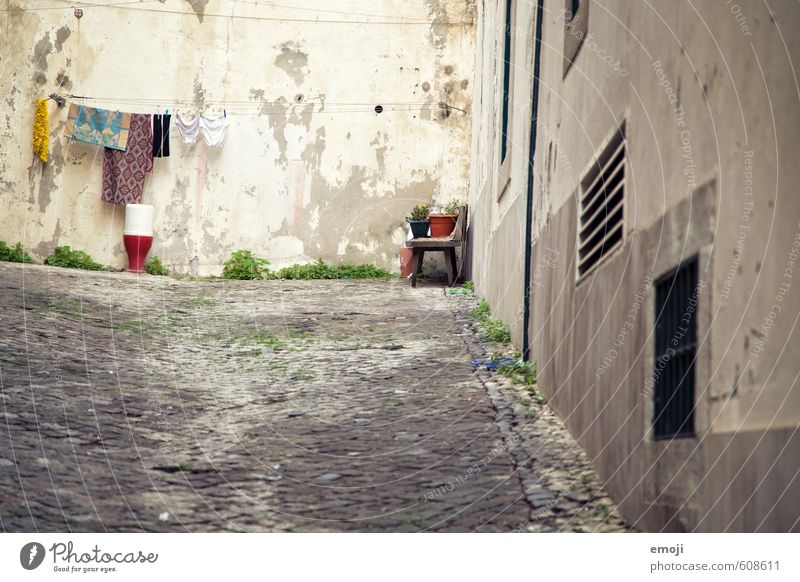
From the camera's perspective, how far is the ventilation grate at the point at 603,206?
11.4ft

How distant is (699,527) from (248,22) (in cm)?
1246

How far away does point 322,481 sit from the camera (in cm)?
362

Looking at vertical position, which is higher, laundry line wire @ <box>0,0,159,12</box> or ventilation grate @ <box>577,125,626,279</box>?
laundry line wire @ <box>0,0,159,12</box>

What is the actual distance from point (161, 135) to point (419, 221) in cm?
415

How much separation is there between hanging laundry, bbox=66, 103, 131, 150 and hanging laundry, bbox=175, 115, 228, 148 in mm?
812

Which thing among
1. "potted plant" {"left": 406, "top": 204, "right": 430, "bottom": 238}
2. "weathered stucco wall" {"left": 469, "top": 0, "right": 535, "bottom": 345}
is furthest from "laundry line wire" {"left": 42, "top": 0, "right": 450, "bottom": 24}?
"potted plant" {"left": 406, "top": 204, "right": 430, "bottom": 238}

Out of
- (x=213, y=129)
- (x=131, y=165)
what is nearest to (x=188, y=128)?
(x=213, y=129)

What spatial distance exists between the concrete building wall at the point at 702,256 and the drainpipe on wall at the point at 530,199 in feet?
4.71

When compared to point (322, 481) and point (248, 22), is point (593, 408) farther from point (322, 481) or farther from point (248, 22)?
point (248, 22)

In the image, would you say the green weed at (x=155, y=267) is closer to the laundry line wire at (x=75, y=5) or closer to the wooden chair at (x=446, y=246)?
the laundry line wire at (x=75, y=5)

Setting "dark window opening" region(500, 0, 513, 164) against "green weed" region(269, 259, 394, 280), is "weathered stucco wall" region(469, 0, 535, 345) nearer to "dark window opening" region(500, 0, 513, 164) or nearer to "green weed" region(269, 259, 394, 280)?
"dark window opening" region(500, 0, 513, 164)

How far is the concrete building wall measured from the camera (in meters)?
1.91

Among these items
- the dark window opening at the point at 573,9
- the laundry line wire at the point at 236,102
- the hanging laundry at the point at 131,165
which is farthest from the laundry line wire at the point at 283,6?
the dark window opening at the point at 573,9

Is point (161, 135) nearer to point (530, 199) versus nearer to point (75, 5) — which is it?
point (75, 5)
